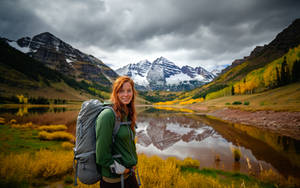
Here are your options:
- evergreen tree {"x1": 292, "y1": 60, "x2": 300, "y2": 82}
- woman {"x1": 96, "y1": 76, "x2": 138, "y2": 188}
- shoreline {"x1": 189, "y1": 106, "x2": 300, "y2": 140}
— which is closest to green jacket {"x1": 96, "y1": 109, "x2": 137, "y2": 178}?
woman {"x1": 96, "y1": 76, "x2": 138, "y2": 188}

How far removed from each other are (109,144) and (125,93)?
3.35ft

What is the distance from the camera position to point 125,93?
277 centimetres

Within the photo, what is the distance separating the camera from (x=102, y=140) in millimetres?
2064

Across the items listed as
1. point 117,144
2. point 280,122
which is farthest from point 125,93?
point 280,122

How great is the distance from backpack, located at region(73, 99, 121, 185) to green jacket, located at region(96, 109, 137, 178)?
138 millimetres

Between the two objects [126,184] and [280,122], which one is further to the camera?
[280,122]

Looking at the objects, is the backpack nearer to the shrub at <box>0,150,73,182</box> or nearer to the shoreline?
the shrub at <box>0,150,73,182</box>

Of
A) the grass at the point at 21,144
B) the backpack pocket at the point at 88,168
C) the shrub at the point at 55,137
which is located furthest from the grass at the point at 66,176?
the shrub at the point at 55,137

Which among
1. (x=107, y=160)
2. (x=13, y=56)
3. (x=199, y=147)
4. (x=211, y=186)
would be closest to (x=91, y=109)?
(x=107, y=160)

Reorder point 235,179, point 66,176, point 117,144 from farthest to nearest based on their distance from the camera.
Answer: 1. point 235,179
2. point 66,176
3. point 117,144

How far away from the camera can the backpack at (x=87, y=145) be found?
7.29 feet

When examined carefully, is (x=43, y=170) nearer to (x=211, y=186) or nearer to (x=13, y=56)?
(x=211, y=186)

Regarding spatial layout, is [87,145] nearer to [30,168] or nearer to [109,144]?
[109,144]

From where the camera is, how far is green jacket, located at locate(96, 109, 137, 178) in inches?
81.7
